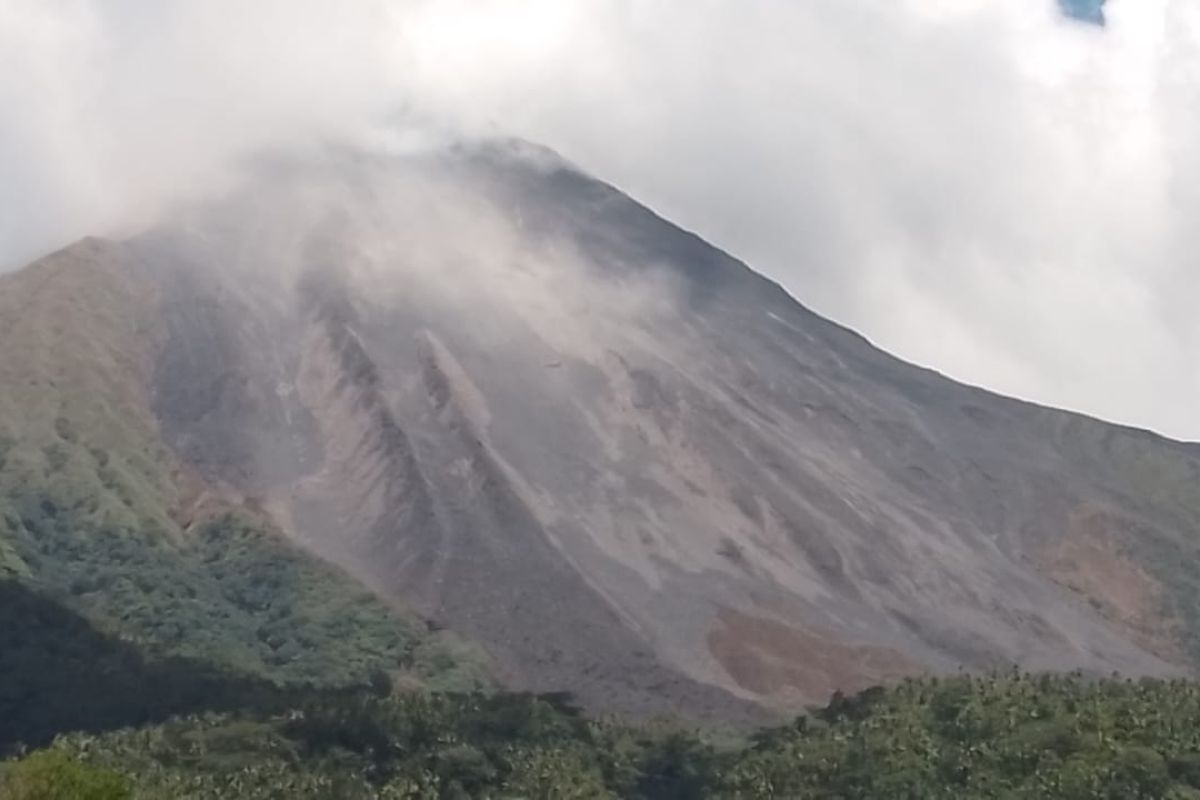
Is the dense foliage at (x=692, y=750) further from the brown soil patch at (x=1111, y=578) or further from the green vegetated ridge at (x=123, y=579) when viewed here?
the brown soil patch at (x=1111, y=578)

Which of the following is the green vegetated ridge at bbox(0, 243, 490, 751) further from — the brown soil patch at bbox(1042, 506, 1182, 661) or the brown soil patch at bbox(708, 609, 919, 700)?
the brown soil patch at bbox(1042, 506, 1182, 661)

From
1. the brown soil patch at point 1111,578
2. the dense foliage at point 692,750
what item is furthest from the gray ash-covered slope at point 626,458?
the dense foliage at point 692,750

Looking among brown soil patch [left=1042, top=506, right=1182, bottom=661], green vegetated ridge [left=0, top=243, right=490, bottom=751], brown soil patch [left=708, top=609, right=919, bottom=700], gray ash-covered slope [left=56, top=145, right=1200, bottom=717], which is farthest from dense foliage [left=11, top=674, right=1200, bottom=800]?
brown soil patch [left=1042, top=506, right=1182, bottom=661]

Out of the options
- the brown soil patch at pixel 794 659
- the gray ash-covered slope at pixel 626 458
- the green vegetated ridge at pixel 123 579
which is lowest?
the green vegetated ridge at pixel 123 579

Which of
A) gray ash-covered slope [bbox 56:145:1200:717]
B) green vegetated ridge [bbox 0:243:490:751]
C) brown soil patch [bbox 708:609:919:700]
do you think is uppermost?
gray ash-covered slope [bbox 56:145:1200:717]

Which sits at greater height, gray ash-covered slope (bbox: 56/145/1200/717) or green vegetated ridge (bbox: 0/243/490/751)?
gray ash-covered slope (bbox: 56/145/1200/717)

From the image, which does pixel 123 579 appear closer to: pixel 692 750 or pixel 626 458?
pixel 626 458
